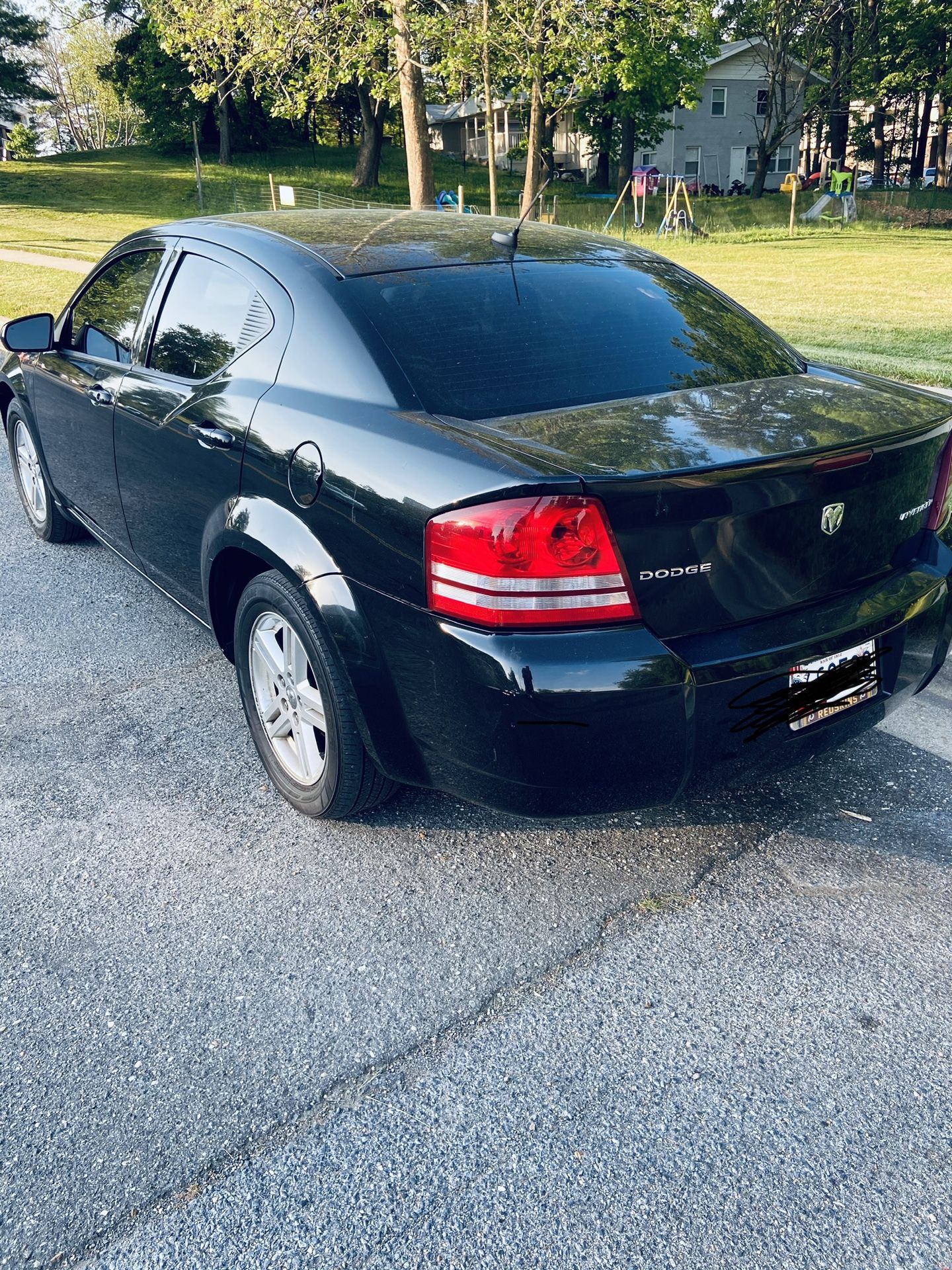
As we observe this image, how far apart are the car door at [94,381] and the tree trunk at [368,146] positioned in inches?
1808

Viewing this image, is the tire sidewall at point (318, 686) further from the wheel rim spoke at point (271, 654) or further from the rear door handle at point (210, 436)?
the rear door handle at point (210, 436)

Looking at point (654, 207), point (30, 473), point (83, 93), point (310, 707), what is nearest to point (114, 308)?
point (30, 473)

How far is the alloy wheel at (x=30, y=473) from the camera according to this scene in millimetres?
5585

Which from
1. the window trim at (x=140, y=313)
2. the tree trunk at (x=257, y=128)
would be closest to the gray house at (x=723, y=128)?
the tree trunk at (x=257, y=128)

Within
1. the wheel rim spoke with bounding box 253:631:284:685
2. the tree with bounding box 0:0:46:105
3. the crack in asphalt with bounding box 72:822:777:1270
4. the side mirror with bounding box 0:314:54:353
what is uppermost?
the tree with bounding box 0:0:46:105

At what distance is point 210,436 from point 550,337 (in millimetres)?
1087

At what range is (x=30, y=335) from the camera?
190 inches

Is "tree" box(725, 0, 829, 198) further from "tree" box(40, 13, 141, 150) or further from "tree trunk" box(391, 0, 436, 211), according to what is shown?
"tree" box(40, 13, 141, 150)

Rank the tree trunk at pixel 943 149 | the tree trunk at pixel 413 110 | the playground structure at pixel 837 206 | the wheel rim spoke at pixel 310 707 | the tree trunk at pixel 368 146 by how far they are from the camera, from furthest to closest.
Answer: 1. the tree trunk at pixel 943 149
2. the tree trunk at pixel 368 146
3. the playground structure at pixel 837 206
4. the tree trunk at pixel 413 110
5. the wheel rim spoke at pixel 310 707

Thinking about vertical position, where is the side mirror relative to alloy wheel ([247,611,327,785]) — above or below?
above

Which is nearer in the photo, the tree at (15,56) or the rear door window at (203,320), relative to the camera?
the rear door window at (203,320)

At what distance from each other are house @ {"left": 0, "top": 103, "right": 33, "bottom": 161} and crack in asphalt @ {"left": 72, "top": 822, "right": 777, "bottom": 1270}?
6127 centimetres

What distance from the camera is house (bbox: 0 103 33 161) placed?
54250mm

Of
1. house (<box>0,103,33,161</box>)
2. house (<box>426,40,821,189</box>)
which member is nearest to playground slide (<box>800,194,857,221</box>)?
house (<box>426,40,821,189</box>)
